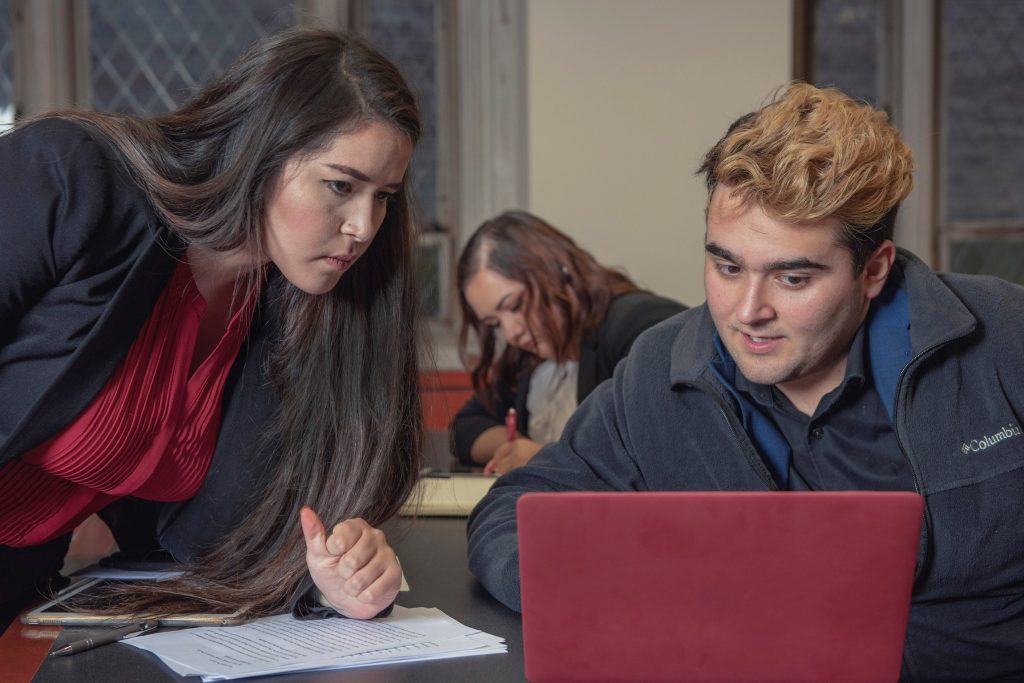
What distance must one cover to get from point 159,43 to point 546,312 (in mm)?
2056

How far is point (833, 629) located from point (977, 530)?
0.53 m

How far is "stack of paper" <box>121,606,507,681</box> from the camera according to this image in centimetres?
117

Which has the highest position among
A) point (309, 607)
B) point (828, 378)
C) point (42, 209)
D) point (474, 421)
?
point (42, 209)

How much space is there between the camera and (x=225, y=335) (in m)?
1.62

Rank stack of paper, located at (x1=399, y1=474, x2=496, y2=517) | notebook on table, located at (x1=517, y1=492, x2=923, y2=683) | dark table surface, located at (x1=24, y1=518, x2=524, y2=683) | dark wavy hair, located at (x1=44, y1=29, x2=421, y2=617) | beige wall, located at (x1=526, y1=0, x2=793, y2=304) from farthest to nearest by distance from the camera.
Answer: beige wall, located at (x1=526, y1=0, x2=793, y2=304)
stack of paper, located at (x1=399, y1=474, x2=496, y2=517)
dark wavy hair, located at (x1=44, y1=29, x2=421, y2=617)
dark table surface, located at (x1=24, y1=518, x2=524, y2=683)
notebook on table, located at (x1=517, y1=492, x2=923, y2=683)

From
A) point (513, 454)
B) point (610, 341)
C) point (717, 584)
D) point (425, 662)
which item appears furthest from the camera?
point (610, 341)

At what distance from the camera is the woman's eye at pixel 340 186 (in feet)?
4.94

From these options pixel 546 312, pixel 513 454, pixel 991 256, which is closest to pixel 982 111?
pixel 991 256

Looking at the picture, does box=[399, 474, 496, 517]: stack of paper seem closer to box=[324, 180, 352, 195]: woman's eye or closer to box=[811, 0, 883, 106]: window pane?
box=[324, 180, 352, 195]: woman's eye

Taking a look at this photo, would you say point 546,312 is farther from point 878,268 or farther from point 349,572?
point 349,572

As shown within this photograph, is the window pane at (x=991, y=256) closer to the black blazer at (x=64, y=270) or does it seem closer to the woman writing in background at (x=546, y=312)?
the woman writing in background at (x=546, y=312)

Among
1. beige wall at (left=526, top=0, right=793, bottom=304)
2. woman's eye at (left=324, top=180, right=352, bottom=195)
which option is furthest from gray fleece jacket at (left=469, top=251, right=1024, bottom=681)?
beige wall at (left=526, top=0, right=793, bottom=304)

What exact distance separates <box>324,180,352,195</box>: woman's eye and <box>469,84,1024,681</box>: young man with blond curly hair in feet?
1.53

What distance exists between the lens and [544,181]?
3.78m
